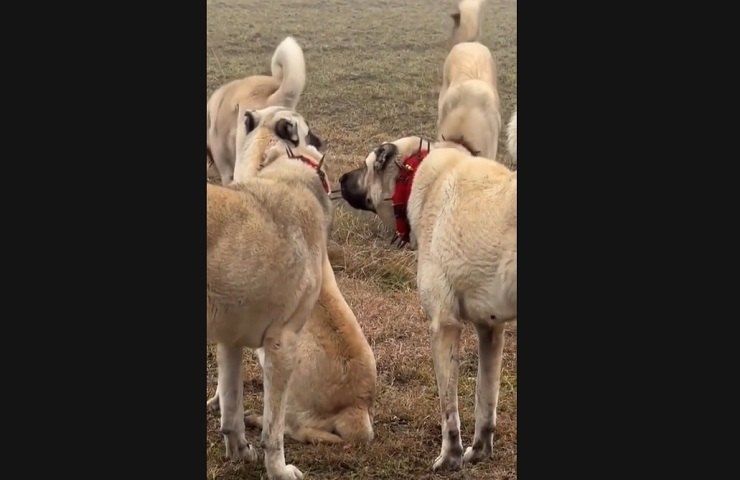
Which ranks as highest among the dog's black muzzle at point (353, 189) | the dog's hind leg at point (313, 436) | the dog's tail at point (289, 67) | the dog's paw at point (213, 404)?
the dog's tail at point (289, 67)

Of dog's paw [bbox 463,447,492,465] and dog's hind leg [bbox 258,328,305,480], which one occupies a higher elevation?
dog's hind leg [bbox 258,328,305,480]

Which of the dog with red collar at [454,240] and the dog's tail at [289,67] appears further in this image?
the dog's tail at [289,67]

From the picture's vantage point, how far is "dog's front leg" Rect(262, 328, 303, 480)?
7.06 metres

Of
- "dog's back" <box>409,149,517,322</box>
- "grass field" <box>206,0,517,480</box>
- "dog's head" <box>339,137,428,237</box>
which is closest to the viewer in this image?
"dog's back" <box>409,149,517,322</box>

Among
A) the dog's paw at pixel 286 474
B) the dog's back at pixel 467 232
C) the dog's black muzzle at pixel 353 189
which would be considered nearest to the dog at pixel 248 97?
the dog's black muzzle at pixel 353 189

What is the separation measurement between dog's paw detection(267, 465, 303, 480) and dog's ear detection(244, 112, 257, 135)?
1784 mm

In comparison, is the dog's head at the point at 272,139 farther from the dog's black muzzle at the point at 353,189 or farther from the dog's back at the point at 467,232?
the dog's back at the point at 467,232

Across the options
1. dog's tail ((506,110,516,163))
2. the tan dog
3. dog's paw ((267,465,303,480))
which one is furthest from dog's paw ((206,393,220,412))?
dog's tail ((506,110,516,163))

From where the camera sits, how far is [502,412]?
7.69 metres

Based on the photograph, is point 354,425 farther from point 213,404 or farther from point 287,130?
point 287,130

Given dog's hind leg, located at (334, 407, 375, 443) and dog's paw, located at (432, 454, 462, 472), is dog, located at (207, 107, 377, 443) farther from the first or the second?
dog's paw, located at (432, 454, 462, 472)

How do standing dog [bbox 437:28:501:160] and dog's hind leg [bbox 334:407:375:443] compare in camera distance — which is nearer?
standing dog [bbox 437:28:501:160]

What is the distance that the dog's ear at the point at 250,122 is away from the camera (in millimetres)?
7641

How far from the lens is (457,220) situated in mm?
7328
